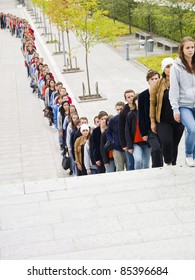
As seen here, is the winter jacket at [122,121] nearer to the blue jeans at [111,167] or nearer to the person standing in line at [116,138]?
the person standing in line at [116,138]

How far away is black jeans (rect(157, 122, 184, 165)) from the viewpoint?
7.39 m

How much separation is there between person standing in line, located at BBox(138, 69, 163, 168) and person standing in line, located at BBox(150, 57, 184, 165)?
221 millimetres

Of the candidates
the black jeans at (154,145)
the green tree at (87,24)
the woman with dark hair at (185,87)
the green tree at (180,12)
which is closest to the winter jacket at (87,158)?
the black jeans at (154,145)

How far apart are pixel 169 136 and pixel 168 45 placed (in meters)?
21.3

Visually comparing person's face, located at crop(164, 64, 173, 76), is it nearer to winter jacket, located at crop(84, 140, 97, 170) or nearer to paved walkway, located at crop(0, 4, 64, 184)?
winter jacket, located at crop(84, 140, 97, 170)

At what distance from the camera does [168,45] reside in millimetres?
27938

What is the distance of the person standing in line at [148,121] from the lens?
24.8 ft

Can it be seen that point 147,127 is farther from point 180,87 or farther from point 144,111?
point 180,87

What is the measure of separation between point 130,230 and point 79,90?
51.5 feet

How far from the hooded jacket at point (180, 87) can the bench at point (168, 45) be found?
21.2m

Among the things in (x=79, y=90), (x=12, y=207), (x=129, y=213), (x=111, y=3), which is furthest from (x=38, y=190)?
(x=111, y=3)

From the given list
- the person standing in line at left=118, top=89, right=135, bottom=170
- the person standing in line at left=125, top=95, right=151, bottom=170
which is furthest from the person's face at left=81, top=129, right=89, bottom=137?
the person standing in line at left=125, top=95, right=151, bottom=170

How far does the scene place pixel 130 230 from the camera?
5.68 meters

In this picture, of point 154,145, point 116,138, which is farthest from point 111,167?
point 154,145
